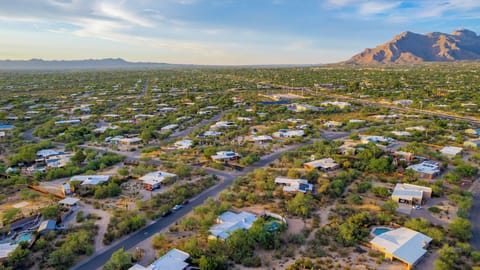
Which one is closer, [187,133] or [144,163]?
[144,163]

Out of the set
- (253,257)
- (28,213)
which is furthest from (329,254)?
(28,213)

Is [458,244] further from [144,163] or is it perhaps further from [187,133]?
[187,133]

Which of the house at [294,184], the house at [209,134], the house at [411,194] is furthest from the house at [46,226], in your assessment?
Answer: the house at [411,194]

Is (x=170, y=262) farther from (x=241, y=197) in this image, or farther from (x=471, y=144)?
(x=471, y=144)

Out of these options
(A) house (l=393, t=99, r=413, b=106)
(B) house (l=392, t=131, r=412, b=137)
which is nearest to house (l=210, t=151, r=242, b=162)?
(B) house (l=392, t=131, r=412, b=137)

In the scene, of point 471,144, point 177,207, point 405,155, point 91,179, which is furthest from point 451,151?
point 91,179

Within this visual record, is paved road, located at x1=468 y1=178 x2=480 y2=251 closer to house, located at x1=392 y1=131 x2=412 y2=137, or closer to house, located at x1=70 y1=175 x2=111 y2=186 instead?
house, located at x1=392 y1=131 x2=412 y2=137

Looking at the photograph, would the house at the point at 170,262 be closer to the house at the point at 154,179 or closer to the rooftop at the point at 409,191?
the house at the point at 154,179
